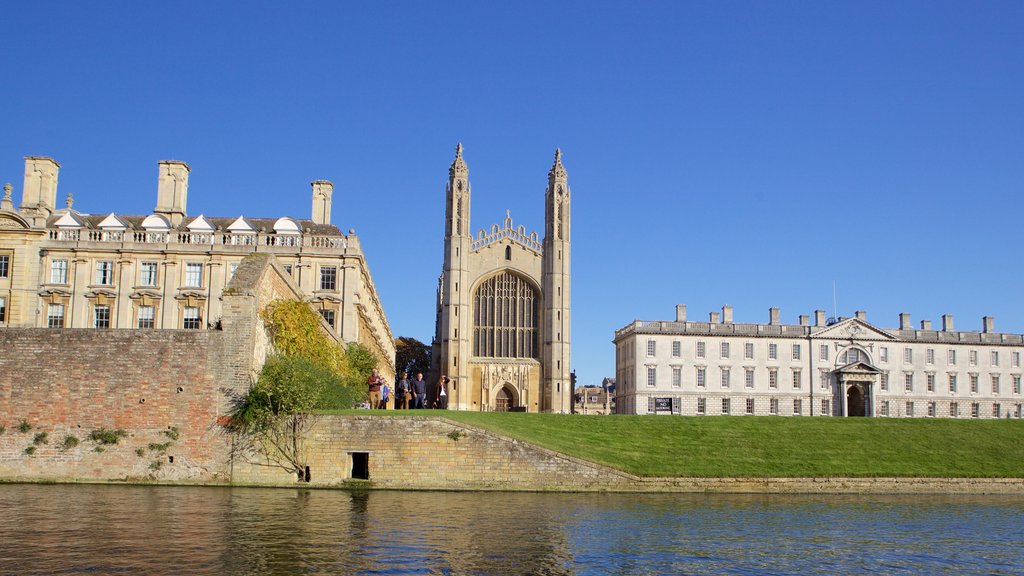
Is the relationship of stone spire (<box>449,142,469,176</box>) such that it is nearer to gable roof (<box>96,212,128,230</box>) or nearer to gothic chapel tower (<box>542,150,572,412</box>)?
gothic chapel tower (<box>542,150,572,412</box>)

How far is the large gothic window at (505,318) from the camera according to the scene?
74250 mm

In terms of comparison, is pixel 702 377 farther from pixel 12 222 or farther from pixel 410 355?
pixel 12 222

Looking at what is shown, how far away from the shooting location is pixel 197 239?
5197 cm

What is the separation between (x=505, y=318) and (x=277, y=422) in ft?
152

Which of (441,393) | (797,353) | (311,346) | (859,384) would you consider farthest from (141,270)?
(859,384)

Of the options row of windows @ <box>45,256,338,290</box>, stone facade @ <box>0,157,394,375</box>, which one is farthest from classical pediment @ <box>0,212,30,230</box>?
row of windows @ <box>45,256,338,290</box>

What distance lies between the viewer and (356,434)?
95.8 feet

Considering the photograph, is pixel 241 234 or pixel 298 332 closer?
pixel 298 332

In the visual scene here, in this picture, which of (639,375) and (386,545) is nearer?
(386,545)

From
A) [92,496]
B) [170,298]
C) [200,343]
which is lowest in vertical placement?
[92,496]

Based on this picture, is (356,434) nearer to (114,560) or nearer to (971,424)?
(114,560)

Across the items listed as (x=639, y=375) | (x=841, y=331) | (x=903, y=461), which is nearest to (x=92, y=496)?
(x=903, y=461)

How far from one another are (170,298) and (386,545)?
38130 mm

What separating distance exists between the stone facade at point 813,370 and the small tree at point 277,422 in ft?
171
